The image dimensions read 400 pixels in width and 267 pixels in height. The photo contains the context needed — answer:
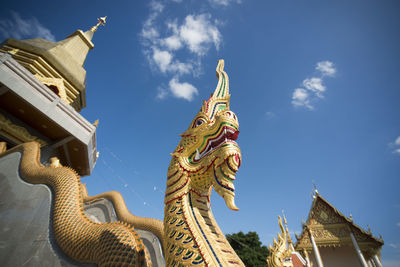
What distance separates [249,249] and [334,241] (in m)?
9.61

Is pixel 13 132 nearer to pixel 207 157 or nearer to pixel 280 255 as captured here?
pixel 207 157

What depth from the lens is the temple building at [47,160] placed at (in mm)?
2295

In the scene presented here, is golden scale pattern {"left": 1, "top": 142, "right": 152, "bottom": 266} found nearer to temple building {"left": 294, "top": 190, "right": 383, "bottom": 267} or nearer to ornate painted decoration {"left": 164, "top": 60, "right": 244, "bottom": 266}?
ornate painted decoration {"left": 164, "top": 60, "right": 244, "bottom": 266}

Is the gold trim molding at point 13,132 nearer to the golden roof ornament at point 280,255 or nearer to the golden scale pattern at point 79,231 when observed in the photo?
the golden scale pattern at point 79,231

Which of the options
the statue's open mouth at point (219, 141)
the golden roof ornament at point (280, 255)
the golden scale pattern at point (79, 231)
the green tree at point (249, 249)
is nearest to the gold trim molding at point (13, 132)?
the golden scale pattern at point (79, 231)

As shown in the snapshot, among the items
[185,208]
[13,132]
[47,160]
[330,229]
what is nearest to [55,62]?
[13,132]

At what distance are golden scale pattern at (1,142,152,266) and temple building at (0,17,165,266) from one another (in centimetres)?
1

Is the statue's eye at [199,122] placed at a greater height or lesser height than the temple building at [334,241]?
lesser

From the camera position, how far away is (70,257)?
203 centimetres

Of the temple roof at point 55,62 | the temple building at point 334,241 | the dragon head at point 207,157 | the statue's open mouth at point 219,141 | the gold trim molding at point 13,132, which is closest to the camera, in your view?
the dragon head at point 207,157

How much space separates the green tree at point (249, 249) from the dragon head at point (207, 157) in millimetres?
14831

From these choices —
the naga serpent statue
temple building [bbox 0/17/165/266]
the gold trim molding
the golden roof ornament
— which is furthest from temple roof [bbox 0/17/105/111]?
the golden roof ornament

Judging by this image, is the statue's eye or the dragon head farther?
the statue's eye

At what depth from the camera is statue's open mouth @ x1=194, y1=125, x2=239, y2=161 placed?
2135 mm
